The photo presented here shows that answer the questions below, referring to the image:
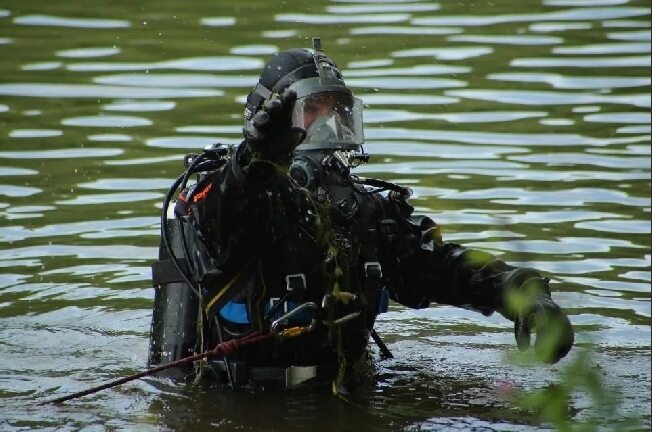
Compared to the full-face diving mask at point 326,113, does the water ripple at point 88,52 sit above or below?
above

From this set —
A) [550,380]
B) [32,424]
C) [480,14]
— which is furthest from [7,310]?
[480,14]

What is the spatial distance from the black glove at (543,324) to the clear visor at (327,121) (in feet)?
2.81

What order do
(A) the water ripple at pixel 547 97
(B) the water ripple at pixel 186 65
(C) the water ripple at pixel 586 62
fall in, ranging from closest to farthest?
(A) the water ripple at pixel 547 97 → (B) the water ripple at pixel 186 65 → (C) the water ripple at pixel 586 62

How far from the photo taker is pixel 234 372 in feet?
16.3

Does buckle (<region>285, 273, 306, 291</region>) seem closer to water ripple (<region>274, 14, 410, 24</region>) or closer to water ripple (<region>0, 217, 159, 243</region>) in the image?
water ripple (<region>0, 217, 159, 243</region>)

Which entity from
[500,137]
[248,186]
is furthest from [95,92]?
[248,186]

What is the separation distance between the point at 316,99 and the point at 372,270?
659mm

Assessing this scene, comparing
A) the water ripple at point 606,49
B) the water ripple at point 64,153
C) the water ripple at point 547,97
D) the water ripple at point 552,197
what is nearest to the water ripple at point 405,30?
the water ripple at point 606,49

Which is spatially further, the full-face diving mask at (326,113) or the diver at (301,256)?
the full-face diving mask at (326,113)

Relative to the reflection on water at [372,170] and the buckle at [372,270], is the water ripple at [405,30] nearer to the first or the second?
the reflection on water at [372,170]

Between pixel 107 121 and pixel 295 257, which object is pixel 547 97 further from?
pixel 295 257

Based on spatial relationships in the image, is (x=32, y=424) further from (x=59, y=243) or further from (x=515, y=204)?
(x=515, y=204)

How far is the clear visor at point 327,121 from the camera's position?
488 cm

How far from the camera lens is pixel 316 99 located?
4.94 meters
